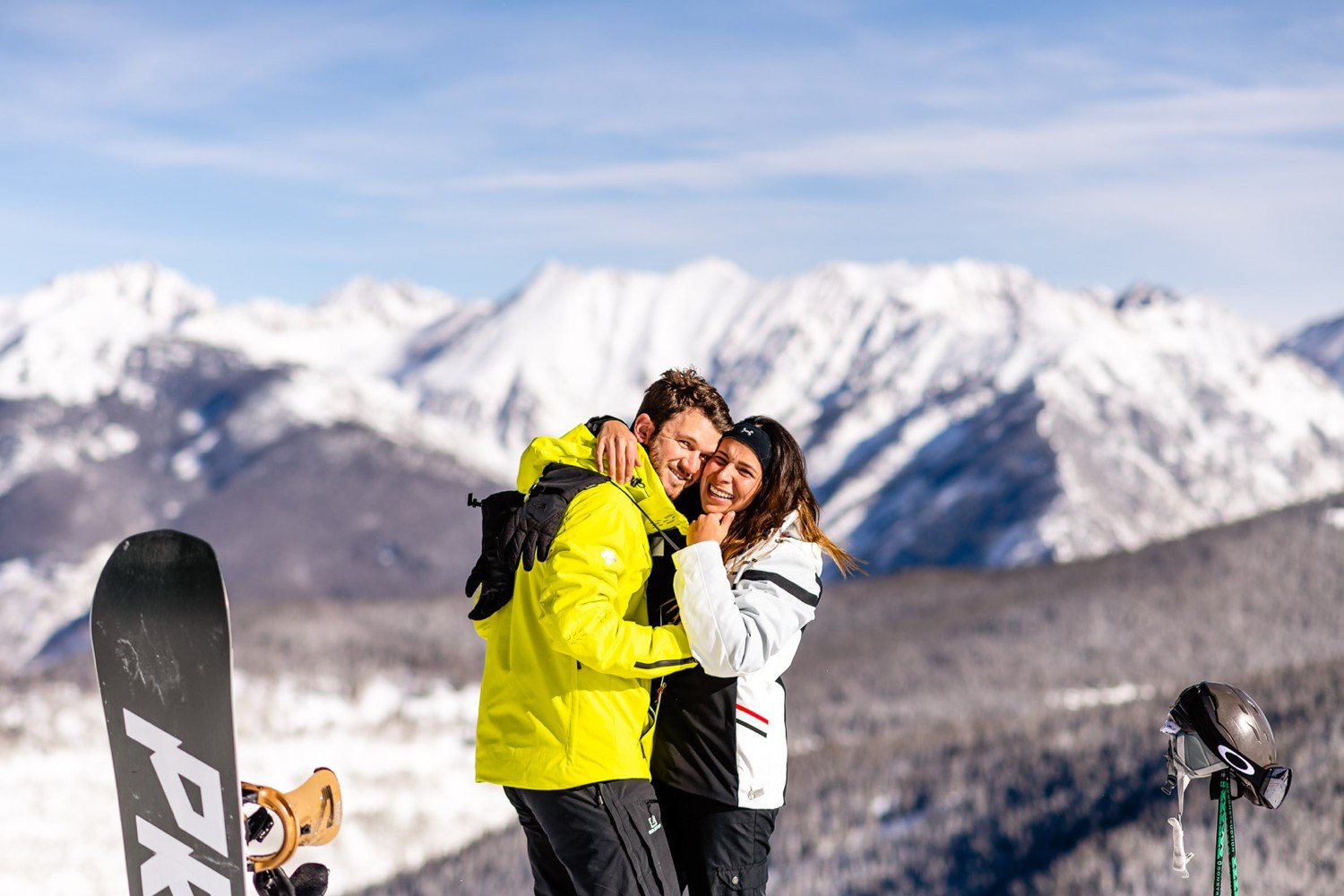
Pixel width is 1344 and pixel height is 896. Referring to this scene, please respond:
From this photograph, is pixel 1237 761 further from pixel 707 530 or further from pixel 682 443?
pixel 682 443

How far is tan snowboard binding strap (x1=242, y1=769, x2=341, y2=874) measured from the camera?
6.49 meters

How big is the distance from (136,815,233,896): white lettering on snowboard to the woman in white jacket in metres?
2.44

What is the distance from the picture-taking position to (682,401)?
6.20 meters

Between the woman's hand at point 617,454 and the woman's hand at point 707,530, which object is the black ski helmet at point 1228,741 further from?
the woman's hand at point 617,454

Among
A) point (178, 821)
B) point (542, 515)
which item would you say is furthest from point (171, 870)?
point (542, 515)

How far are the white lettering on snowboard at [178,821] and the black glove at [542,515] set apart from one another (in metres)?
2.20

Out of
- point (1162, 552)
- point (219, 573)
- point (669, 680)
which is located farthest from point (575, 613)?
Answer: point (1162, 552)

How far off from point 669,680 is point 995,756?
2863 inches

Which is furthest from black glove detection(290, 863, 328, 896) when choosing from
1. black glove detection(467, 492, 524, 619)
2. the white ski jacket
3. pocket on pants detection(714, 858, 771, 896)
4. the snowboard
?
pocket on pants detection(714, 858, 771, 896)

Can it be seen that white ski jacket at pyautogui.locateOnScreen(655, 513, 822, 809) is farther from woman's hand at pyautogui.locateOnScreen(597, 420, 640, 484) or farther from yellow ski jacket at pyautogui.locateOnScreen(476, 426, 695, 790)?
woman's hand at pyautogui.locateOnScreen(597, 420, 640, 484)

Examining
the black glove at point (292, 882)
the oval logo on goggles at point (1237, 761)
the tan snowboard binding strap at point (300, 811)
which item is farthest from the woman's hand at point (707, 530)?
the black glove at point (292, 882)

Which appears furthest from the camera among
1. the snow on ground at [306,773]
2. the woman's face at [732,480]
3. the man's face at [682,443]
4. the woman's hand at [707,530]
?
the snow on ground at [306,773]

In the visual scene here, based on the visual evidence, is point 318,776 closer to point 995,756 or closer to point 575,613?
point 575,613

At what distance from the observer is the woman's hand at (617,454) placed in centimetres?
571
